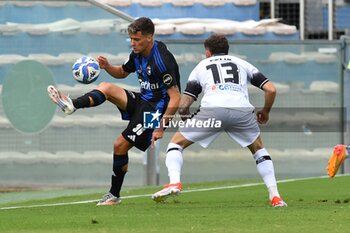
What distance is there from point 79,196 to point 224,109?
4507mm

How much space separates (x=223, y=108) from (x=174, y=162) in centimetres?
74

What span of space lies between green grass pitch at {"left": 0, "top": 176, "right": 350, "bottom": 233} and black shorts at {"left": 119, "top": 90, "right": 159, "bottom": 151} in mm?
688

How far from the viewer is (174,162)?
1159 centimetres

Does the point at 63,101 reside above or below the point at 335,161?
above

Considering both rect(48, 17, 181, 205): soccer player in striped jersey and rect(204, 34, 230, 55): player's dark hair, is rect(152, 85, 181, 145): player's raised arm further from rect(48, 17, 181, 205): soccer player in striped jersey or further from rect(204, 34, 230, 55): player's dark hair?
rect(204, 34, 230, 55): player's dark hair

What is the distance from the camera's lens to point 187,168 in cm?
1834

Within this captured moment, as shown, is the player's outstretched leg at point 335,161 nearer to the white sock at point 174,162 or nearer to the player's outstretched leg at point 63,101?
the white sock at point 174,162

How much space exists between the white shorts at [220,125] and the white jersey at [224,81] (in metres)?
0.07

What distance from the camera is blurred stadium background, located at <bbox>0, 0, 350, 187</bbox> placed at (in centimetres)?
1778

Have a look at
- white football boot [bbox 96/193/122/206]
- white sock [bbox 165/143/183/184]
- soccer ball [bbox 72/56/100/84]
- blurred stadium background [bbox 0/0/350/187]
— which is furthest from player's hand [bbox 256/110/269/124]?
blurred stadium background [bbox 0/0/350/187]

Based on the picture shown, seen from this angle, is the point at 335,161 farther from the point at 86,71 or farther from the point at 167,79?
the point at 86,71

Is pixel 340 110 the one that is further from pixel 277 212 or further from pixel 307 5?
pixel 277 212

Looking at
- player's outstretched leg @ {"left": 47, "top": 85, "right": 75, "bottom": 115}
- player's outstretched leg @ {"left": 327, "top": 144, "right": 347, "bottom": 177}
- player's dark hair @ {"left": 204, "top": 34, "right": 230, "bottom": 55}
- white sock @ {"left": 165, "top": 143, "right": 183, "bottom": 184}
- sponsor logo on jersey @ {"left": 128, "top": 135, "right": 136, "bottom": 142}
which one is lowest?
player's outstretched leg @ {"left": 327, "top": 144, "right": 347, "bottom": 177}

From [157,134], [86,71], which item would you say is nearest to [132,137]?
[157,134]
